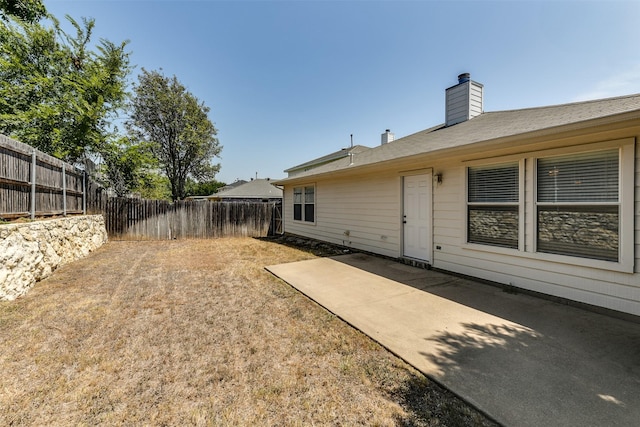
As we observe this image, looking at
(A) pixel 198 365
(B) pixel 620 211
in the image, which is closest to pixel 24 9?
(A) pixel 198 365

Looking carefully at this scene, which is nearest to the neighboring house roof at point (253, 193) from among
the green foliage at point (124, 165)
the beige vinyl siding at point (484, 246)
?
the green foliage at point (124, 165)

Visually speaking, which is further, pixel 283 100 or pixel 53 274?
pixel 283 100

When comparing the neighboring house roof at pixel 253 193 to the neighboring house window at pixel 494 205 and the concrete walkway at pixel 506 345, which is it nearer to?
the neighboring house window at pixel 494 205

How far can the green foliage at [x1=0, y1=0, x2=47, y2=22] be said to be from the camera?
9.12 metres

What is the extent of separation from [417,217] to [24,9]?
15.3m

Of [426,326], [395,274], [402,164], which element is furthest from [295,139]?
[426,326]

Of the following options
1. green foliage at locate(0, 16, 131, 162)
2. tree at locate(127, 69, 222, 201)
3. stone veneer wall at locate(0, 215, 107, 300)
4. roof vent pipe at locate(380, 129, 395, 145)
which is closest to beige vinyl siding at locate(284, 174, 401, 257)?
roof vent pipe at locate(380, 129, 395, 145)

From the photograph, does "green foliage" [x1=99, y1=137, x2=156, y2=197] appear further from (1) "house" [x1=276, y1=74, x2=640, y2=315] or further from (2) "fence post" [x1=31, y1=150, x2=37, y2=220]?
(1) "house" [x1=276, y1=74, x2=640, y2=315]

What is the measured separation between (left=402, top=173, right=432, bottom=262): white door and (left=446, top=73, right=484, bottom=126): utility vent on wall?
2.84 meters

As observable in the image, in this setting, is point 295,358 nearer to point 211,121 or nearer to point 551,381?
point 551,381

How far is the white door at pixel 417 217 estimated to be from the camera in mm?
5695

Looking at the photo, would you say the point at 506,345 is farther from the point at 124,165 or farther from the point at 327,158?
the point at 327,158

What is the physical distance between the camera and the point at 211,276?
17.7ft

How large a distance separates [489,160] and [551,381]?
347 centimetres
